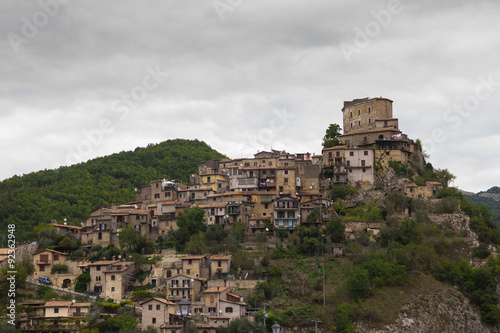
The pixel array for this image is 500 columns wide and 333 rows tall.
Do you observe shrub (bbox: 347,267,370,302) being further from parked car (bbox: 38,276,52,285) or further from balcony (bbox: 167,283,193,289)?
parked car (bbox: 38,276,52,285)

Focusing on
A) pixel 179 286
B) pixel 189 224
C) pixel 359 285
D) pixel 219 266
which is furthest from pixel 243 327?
pixel 189 224

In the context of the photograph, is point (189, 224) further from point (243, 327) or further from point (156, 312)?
point (243, 327)

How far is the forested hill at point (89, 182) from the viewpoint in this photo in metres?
94.6

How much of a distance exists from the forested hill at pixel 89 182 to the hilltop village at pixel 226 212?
1478cm

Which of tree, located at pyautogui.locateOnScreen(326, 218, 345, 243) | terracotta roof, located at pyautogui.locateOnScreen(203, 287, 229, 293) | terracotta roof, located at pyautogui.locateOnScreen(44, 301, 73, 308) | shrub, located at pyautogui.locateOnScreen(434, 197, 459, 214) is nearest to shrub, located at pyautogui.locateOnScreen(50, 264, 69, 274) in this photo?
terracotta roof, located at pyautogui.locateOnScreen(44, 301, 73, 308)

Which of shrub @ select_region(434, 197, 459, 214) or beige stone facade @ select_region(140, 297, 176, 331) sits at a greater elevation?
shrub @ select_region(434, 197, 459, 214)

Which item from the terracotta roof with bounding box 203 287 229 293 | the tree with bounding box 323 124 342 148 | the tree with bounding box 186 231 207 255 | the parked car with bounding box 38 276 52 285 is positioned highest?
the tree with bounding box 323 124 342 148

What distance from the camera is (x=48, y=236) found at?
75.9 meters

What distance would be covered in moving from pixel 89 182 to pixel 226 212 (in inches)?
1446

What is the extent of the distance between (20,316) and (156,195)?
86.1 feet

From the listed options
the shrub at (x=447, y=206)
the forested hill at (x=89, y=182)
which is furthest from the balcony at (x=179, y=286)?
the shrub at (x=447, y=206)

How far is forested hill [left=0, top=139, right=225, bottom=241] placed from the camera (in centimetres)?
9456

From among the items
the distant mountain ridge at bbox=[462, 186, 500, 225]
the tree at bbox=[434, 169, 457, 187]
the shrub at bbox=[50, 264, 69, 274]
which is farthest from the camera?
the distant mountain ridge at bbox=[462, 186, 500, 225]

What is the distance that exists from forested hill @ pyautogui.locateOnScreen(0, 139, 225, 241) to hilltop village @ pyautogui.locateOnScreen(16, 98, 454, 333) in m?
14.8
